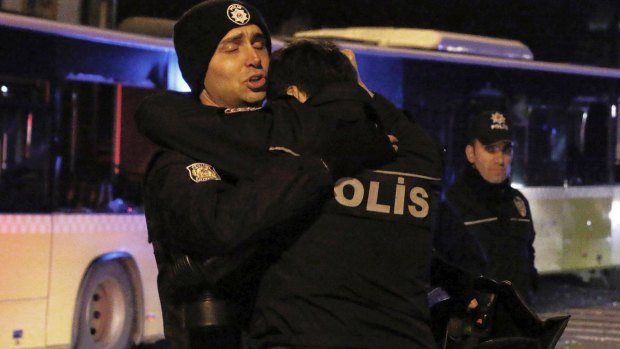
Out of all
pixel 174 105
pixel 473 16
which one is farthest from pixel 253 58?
pixel 473 16

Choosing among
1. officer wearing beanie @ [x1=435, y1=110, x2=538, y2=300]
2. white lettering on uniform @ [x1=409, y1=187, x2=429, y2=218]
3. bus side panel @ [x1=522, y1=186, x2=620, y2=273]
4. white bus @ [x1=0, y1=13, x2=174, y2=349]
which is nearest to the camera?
white lettering on uniform @ [x1=409, y1=187, x2=429, y2=218]

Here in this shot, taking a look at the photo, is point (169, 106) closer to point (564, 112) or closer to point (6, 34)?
point (6, 34)

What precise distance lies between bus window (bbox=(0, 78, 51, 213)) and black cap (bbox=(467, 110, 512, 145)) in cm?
384

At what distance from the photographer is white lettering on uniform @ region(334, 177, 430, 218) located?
114 inches

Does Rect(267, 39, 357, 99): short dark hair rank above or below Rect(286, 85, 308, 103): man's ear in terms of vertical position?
above

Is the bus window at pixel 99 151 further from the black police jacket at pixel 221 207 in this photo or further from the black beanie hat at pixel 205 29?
the black police jacket at pixel 221 207

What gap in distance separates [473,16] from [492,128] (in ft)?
64.1

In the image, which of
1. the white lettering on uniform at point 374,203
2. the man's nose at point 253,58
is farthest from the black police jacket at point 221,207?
the man's nose at point 253,58

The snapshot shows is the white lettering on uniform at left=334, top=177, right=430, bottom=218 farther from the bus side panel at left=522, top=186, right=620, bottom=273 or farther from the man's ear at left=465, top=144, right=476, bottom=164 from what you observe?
the bus side panel at left=522, top=186, right=620, bottom=273

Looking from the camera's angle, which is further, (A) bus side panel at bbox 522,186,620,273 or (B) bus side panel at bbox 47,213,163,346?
(A) bus side panel at bbox 522,186,620,273

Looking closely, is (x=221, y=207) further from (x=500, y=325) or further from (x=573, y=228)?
(x=573, y=228)

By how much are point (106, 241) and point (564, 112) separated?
684cm

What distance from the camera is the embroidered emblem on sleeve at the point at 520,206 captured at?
261 inches

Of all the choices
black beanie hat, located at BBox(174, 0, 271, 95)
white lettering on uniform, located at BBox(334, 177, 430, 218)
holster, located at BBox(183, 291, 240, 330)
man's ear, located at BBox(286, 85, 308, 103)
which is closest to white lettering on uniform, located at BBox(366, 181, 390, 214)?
white lettering on uniform, located at BBox(334, 177, 430, 218)
